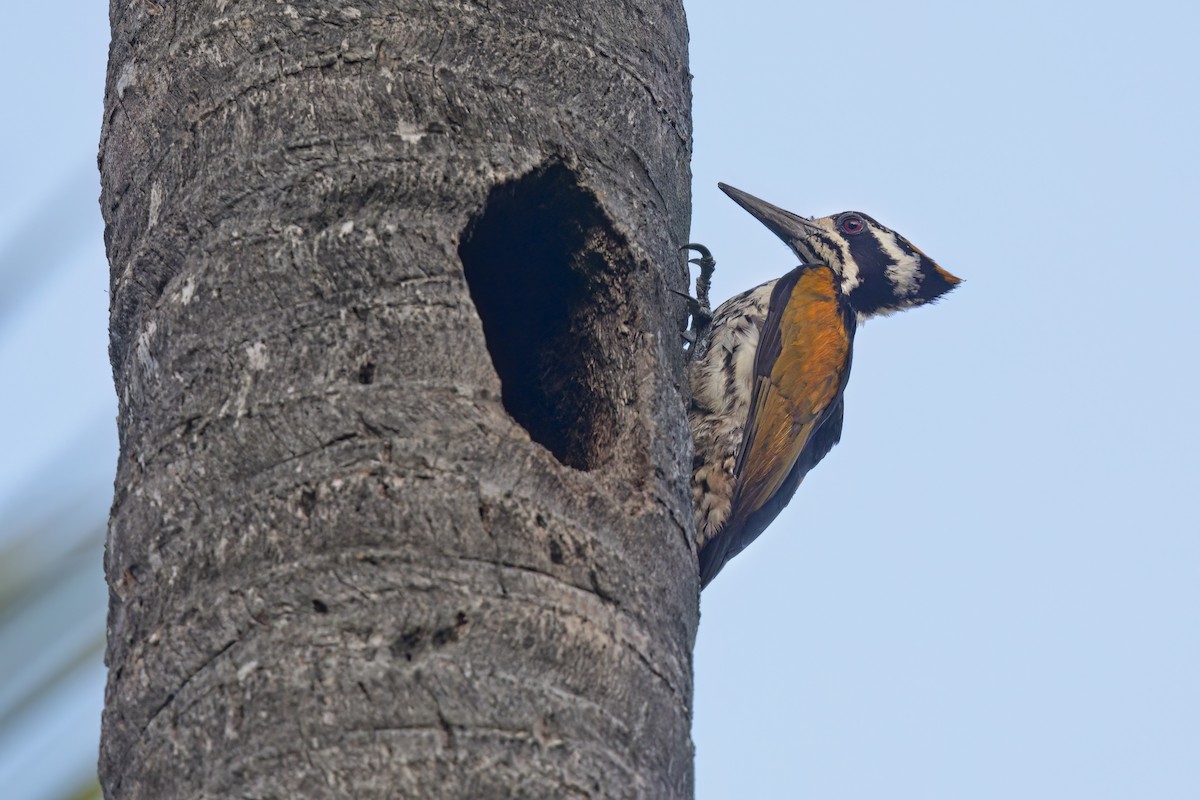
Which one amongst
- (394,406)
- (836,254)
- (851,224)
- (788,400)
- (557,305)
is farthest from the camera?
(851,224)

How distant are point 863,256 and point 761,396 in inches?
74.8

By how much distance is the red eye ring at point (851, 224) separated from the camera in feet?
23.7

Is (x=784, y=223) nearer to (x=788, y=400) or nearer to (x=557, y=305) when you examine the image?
(x=788, y=400)

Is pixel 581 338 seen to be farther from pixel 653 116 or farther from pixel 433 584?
pixel 433 584

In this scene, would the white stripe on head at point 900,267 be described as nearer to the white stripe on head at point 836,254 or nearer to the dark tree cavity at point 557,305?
the white stripe on head at point 836,254

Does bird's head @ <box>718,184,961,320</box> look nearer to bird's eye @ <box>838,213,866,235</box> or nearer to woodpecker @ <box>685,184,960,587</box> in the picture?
bird's eye @ <box>838,213,866,235</box>

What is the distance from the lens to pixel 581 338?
326cm

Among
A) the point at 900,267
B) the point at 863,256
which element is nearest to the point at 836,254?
the point at 863,256

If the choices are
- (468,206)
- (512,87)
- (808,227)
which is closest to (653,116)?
(512,87)

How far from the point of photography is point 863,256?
7.14 meters

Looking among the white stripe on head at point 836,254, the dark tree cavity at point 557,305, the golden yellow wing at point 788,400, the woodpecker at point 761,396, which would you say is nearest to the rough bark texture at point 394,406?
the dark tree cavity at point 557,305

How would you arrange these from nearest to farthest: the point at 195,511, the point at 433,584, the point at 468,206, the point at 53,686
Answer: the point at 53,686, the point at 433,584, the point at 195,511, the point at 468,206

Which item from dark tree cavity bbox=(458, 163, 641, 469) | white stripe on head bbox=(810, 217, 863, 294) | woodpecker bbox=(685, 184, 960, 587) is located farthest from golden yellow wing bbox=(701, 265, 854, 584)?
dark tree cavity bbox=(458, 163, 641, 469)

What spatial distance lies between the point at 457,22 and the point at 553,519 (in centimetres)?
109
